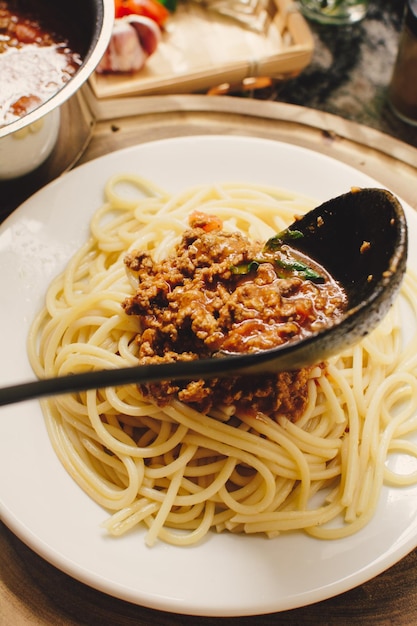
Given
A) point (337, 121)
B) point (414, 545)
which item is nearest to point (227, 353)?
point (414, 545)

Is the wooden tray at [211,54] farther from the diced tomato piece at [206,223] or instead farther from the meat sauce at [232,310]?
the meat sauce at [232,310]

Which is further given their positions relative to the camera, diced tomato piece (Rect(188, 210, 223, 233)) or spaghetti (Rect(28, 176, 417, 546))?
diced tomato piece (Rect(188, 210, 223, 233))

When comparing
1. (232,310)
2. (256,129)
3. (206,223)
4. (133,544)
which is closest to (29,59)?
(256,129)

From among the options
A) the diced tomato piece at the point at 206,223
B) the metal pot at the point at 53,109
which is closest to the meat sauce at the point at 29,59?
the metal pot at the point at 53,109

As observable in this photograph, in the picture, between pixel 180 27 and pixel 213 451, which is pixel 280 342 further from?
pixel 180 27

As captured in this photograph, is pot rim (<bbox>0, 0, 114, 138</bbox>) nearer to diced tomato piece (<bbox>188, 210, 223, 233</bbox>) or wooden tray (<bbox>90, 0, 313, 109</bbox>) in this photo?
wooden tray (<bbox>90, 0, 313, 109</bbox>)

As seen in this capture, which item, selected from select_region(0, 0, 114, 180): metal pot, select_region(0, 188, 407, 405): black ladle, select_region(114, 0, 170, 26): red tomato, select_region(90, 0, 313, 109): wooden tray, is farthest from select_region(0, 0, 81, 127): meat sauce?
select_region(0, 188, 407, 405): black ladle
